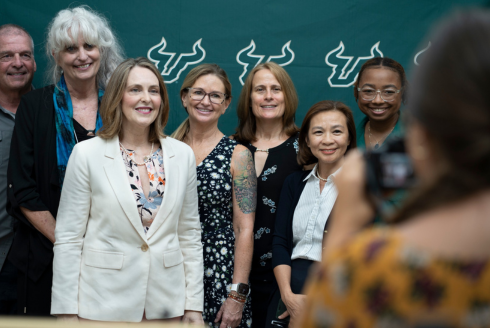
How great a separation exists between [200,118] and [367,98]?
3.25 feet

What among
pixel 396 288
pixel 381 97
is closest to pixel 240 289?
pixel 381 97

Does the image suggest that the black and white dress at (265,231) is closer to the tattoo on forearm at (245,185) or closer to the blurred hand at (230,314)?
the tattoo on forearm at (245,185)

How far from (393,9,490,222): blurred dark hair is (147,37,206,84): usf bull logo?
2905 millimetres

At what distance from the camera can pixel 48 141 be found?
2.56m

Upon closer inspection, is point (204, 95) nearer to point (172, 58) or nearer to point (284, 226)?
point (172, 58)

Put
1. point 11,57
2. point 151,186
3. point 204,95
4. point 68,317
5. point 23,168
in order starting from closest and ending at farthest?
point 68,317 → point 151,186 → point 23,168 → point 204,95 → point 11,57

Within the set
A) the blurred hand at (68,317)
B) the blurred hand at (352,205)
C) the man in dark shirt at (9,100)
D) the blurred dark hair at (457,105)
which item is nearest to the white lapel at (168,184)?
the blurred hand at (68,317)

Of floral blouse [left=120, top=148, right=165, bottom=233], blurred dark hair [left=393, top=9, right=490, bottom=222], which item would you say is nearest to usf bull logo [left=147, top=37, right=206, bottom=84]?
floral blouse [left=120, top=148, right=165, bottom=233]

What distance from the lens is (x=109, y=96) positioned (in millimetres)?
2428

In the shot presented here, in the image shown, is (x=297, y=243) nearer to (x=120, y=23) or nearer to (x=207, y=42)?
(x=207, y=42)

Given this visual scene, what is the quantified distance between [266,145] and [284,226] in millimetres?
620

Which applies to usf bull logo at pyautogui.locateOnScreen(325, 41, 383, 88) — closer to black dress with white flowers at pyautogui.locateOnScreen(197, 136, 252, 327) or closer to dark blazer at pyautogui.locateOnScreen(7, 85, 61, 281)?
black dress with white flowers at pyautogui.locateOnScreen(197, 136, 252, 327)

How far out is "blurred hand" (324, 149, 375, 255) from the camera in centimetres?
87

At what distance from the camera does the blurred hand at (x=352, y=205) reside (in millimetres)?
873
